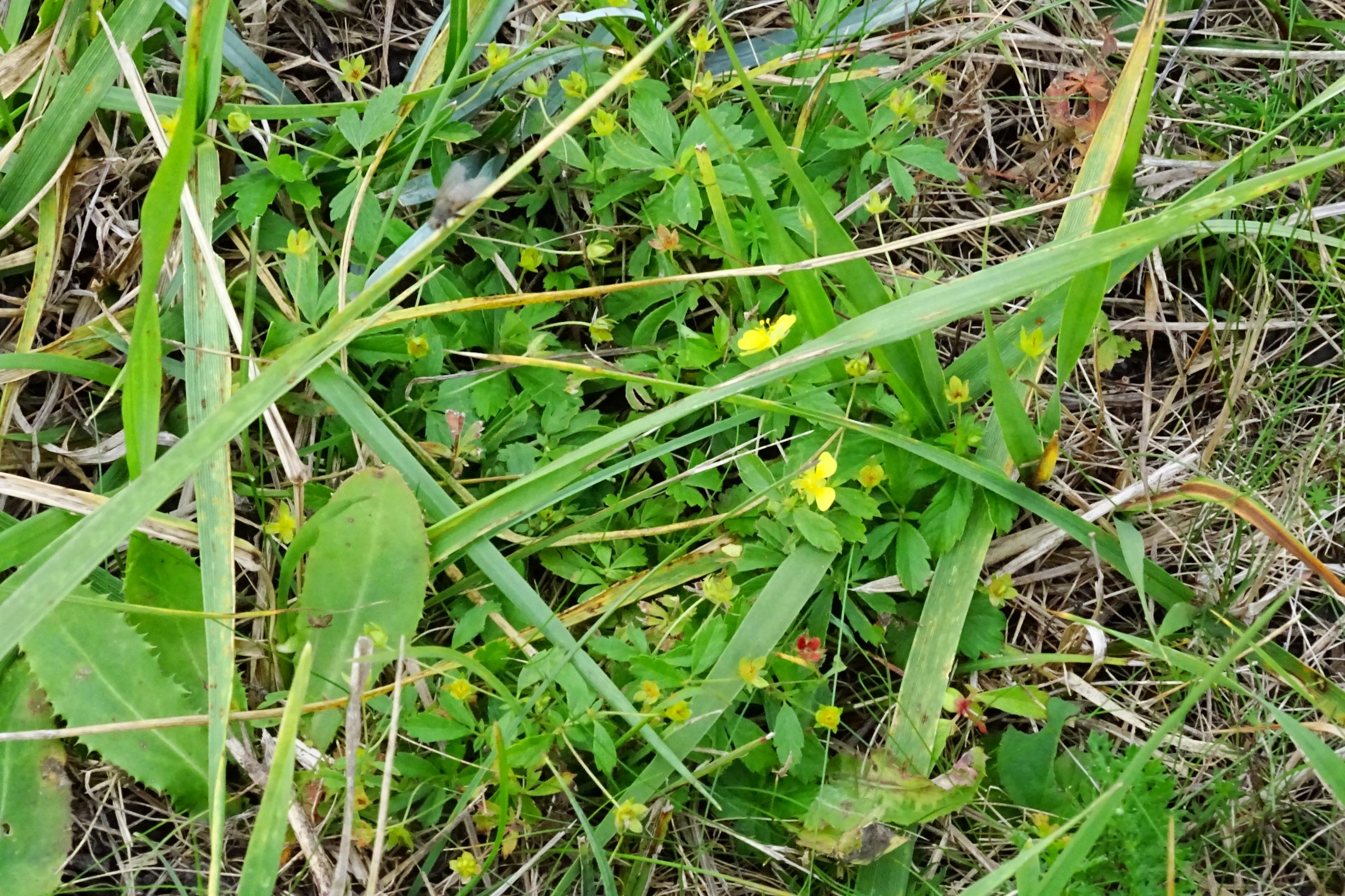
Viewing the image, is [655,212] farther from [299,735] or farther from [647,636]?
[299,735]

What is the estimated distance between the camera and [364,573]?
1.82 metres

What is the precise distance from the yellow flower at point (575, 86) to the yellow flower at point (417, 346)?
0.60m

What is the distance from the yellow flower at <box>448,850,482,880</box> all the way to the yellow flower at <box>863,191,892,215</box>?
4.87 ft

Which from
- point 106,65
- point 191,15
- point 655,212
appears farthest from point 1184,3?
point 106,65

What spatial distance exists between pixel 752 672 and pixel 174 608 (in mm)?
1132

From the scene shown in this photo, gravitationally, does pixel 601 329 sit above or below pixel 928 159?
below

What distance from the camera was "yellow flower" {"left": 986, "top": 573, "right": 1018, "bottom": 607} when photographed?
Answer: 1.81 meters

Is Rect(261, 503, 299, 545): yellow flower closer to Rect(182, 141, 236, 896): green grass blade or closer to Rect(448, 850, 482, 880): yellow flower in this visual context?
Rect(182, 141, 236, 896): green grass blade

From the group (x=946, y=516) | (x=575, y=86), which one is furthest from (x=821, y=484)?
(x=575, y=86)

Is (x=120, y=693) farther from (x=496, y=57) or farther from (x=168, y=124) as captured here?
(x=496, y=57)

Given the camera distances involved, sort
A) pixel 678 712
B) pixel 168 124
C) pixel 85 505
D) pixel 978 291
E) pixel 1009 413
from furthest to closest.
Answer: pixel 168 124 < pixel 85 505 < pixel 1009 413 < pixel 678 712 < pixel 978 291

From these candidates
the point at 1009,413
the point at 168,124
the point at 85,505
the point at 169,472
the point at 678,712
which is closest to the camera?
the point at 169,472

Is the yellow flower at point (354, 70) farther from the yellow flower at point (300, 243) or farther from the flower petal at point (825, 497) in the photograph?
the flower petal at point (825, 497)

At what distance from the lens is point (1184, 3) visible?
2.30 m
